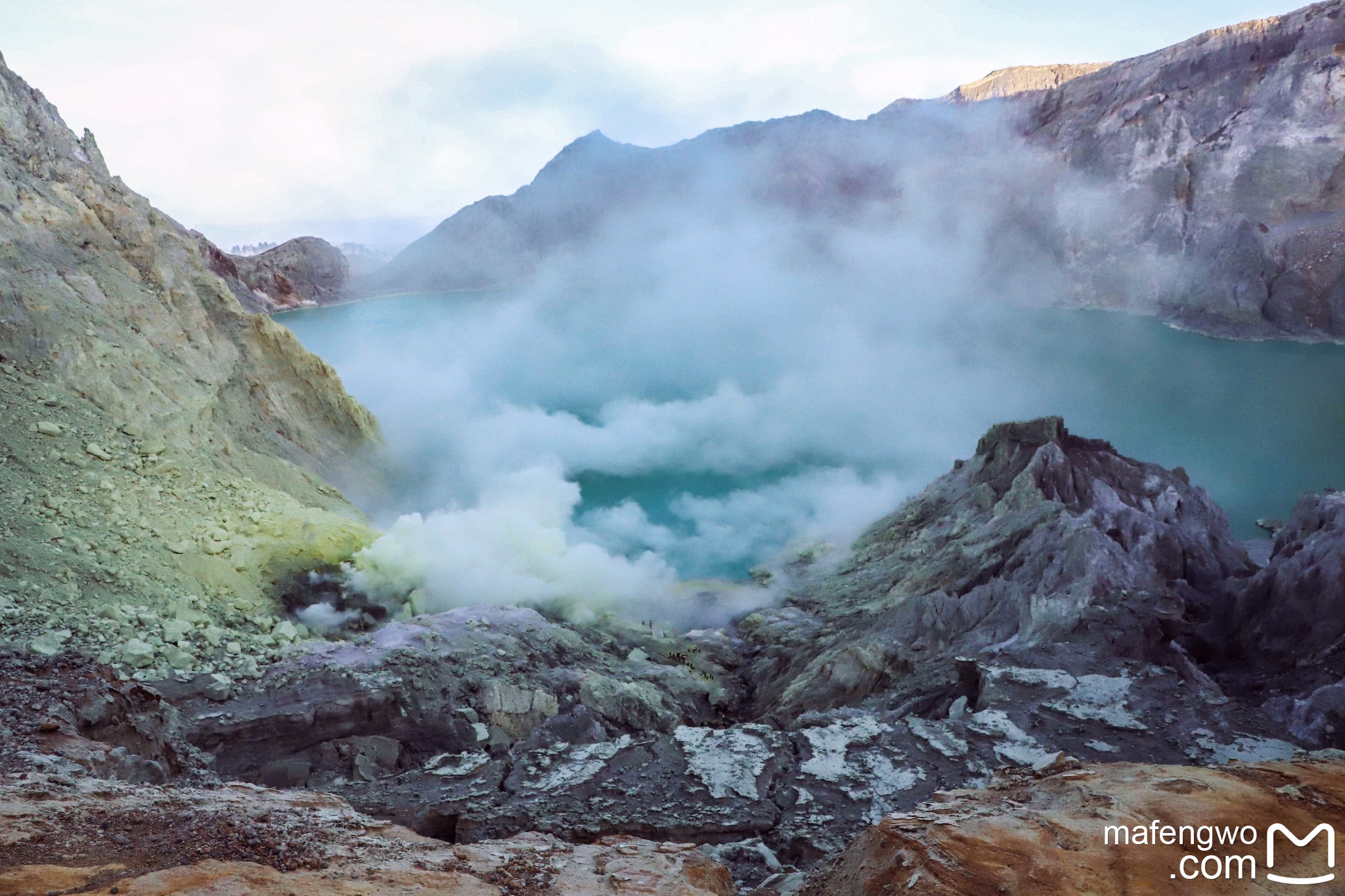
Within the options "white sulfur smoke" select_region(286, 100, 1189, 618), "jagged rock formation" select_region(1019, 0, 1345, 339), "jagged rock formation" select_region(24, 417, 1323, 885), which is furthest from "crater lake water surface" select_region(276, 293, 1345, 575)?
"jagged rock formation" select_region(24, 417, 1323, 885)

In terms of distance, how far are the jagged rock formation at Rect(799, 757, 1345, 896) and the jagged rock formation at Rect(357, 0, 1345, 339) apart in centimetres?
4255

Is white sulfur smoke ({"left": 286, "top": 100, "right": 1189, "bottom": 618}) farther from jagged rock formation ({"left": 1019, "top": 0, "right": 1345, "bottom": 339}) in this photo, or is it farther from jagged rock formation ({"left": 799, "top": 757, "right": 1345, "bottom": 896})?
jagged rock formation ({"left": 799, "top": 757, "right": 1345, "bottom": 896})

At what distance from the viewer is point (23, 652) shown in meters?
6.63

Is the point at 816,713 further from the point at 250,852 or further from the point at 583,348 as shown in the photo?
the point at 583,348

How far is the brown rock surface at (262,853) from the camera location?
11.4 feet

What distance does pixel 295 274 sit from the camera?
65.0m

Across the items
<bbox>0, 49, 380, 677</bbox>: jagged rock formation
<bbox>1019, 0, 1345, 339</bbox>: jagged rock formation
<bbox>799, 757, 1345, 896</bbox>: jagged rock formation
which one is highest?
<bbox>1019, 0, 1345, 339</bbox>: jagged rock formation

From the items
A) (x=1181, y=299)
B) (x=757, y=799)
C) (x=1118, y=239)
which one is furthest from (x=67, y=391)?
(x=1118, y=239)

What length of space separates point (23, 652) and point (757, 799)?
612cm

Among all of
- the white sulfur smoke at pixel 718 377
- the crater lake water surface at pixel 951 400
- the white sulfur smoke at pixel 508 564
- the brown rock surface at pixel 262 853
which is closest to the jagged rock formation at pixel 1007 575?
the white sulfur smoke at pixel 718 377

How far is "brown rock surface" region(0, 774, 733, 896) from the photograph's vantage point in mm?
3480

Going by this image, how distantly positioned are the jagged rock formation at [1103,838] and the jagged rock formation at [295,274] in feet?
191

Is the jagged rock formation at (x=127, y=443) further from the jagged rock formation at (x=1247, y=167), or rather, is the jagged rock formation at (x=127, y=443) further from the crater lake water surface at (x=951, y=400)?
A: the jagged rock formation at (x=1247, y=167)

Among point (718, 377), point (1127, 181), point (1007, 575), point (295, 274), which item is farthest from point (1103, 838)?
point (295, 274)
